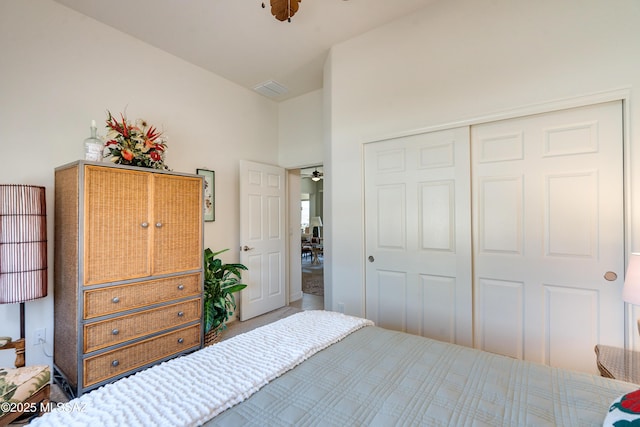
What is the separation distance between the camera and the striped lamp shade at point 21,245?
1764 mm

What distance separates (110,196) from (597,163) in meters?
3.34

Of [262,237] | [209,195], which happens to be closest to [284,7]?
[209,195]

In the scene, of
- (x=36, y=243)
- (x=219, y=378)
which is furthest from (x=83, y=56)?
(x=219, y=378)

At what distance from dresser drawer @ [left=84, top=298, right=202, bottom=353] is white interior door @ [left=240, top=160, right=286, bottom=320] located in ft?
3.68

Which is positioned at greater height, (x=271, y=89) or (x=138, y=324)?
(x=271, y=89)

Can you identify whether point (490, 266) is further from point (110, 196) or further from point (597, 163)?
point (110, 196)

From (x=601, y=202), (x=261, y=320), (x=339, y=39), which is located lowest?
(x=261, y=320)

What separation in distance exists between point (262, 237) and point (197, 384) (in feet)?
9.32

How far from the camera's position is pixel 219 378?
104cm

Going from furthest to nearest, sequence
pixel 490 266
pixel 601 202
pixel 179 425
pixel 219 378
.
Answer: pixel 490 266 → pixel 601 202 → pixel 219 378 → pixel 179 425

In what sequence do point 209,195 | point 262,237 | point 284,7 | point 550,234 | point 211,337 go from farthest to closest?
1. point 262,237
2. point 209,195
3. point 211,337
4. point 550,234
5. point 284,7

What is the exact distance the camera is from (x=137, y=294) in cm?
213

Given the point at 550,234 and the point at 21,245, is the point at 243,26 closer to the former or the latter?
the point at 21,245

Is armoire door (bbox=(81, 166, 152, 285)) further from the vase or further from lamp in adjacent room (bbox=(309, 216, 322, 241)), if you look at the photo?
lamp in adjacent room (bbox=(309, 216, 322, 241))
